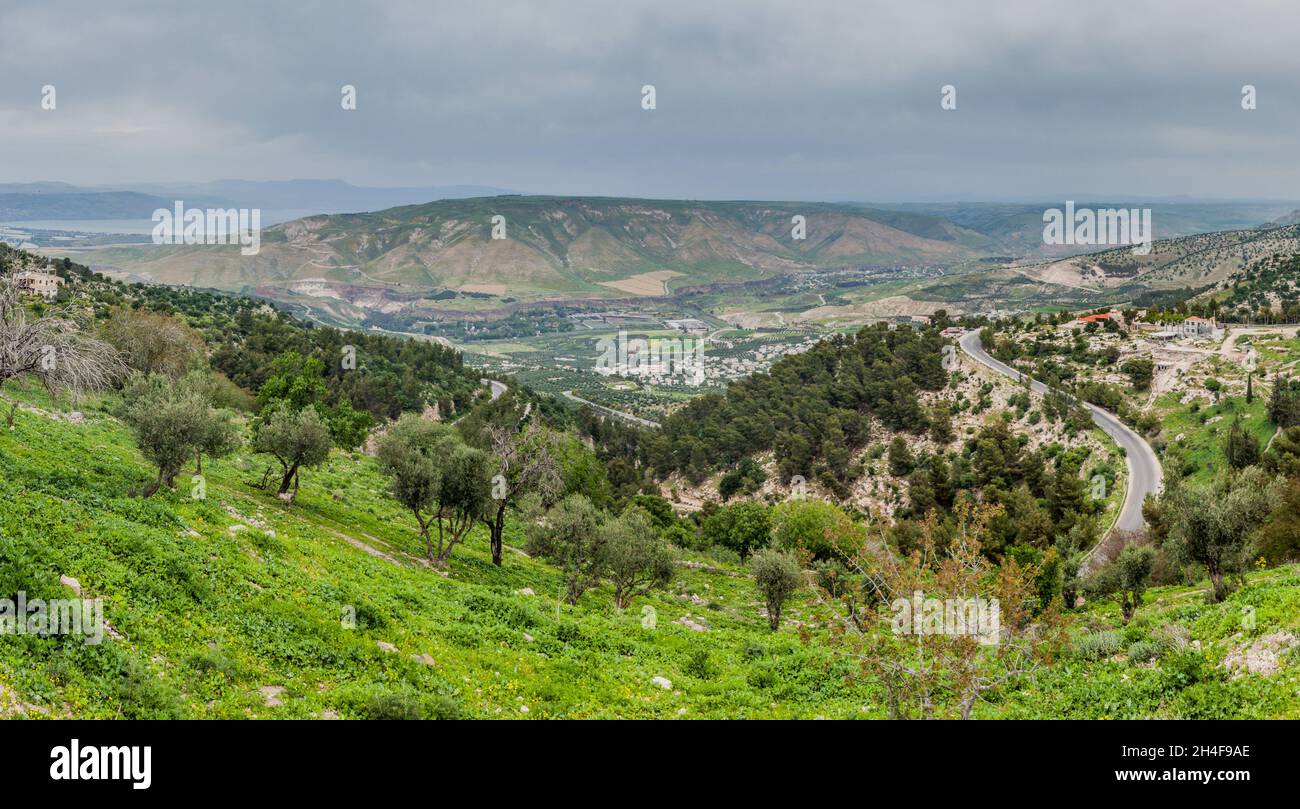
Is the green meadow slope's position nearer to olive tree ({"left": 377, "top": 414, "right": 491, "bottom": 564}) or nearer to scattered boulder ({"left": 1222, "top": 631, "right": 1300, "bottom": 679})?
scattered boulder ({"left": 1222, "top": 631, "right": 1300, "bottom": 679})

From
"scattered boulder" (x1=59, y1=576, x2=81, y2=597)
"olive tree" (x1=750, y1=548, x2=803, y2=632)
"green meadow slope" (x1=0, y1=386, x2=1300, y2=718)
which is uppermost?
"scattered boulder" (x1=59, y1=576, x2=81, y2=597)

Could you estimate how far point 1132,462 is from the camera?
5659cm

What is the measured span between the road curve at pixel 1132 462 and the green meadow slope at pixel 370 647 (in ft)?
81.2

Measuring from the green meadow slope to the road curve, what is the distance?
2474 cm

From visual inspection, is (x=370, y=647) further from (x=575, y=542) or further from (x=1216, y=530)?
(x=1216, y=530)

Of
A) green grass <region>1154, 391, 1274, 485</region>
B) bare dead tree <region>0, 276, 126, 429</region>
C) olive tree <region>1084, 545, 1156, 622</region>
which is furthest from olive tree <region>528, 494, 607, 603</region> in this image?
green grass <region>1154, 391, 1274, 485</region>

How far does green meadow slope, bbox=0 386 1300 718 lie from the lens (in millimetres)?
12086

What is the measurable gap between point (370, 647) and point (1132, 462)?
58231 millimetres

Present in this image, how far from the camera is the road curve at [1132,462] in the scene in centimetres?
4792

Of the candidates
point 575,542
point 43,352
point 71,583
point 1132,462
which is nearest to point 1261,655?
point 575,542

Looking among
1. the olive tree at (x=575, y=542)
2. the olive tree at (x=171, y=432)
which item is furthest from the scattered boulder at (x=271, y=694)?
the olive tree at (x=575, y=542)
